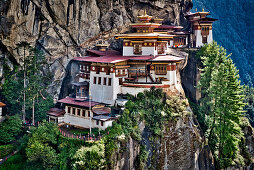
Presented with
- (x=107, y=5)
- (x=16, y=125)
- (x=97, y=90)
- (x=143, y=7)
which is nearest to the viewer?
(x=16, y=125)

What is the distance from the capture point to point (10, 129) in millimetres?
44094

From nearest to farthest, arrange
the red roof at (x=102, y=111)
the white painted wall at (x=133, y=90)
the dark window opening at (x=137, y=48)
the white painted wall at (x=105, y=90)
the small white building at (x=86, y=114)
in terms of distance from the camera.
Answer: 1. the small white building at (x=86, y=114)
2. the red roof at (x=102, y=111)
3. the white painted wall at (x=133, y=90)
4. the white painted wall at (x=105, y=90)
5. the dark window opening at (x=137, y=48)

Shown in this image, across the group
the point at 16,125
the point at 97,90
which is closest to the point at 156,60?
the point at 97,90

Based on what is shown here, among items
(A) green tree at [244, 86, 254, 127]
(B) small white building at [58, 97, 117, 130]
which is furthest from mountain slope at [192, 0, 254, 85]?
(B) small white building at [58, 97, 117, 130]

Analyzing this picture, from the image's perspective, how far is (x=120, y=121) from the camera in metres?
41.4

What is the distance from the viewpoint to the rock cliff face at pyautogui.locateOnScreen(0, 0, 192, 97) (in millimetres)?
47094

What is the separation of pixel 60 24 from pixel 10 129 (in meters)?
15.7

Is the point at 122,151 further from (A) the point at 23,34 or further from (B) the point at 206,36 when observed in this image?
→ (B) the point at 206,36

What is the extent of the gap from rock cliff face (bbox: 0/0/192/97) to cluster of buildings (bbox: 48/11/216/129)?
7.39 ft

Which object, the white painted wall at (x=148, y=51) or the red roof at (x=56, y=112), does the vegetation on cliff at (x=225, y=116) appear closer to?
the white painted wall at (x=148, y=51)

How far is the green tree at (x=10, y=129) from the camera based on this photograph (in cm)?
4325

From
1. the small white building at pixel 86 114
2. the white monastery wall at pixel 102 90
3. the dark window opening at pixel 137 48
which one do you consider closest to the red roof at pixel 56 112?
the small white building at pixel 86 114

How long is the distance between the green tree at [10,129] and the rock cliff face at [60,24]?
821cm

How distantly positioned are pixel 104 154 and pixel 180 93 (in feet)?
50.0
